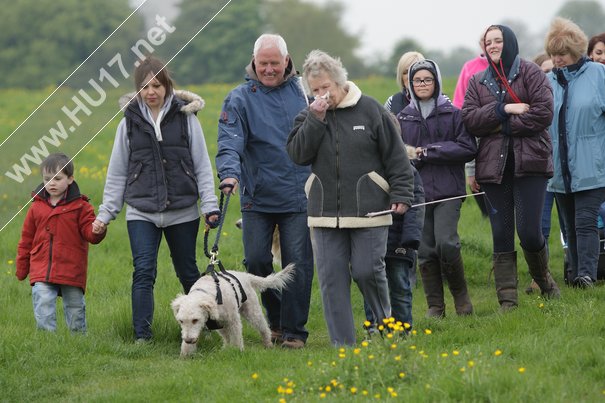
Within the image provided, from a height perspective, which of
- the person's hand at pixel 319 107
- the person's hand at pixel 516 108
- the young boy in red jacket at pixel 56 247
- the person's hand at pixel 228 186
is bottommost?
the young boy in red jacket at pixel 56 247

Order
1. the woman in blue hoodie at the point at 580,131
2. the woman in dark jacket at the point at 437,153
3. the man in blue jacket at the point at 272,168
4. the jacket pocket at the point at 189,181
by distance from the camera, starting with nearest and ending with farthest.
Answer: the jacket pocket at the point at 189,181
the man in blue jacket at the point at 272,168
the woman in dark jacket at the point at 437,153
the woman in blue hoodie at the point at 580,131

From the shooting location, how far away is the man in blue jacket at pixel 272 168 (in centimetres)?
722

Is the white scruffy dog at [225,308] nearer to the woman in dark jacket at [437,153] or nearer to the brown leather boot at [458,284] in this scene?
the woman in dark jacket at [437,153]

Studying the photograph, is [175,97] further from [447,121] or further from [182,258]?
[447,121]

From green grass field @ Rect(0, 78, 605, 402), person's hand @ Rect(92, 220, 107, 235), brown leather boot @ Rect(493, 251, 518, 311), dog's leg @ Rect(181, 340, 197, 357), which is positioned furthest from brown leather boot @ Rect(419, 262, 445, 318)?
person's hand @ Rect(92, 220, 107, 235)

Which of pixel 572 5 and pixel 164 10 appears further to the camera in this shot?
pixel 572 5

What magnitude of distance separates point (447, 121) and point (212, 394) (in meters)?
3.64

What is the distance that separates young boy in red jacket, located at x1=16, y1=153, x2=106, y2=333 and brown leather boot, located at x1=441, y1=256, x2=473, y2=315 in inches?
122

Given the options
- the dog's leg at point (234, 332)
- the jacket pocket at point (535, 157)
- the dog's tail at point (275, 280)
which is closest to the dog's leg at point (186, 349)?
the dog's leg at point (234, 332)

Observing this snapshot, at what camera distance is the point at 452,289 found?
8.22 meters

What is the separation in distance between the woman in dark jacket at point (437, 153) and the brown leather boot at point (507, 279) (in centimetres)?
36

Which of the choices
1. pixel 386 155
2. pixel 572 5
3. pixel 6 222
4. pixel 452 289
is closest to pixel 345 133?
pixel 386 155

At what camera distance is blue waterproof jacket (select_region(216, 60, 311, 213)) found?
23.9ft

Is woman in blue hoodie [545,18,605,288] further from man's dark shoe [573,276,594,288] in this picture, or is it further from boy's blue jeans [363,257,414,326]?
boy's blue jeans [363,257,414,326]
